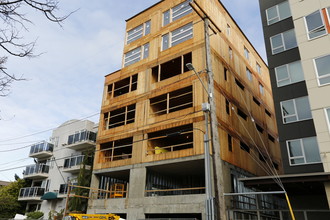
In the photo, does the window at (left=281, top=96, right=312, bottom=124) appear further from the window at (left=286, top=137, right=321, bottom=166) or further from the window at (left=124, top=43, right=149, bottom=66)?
the window at (left=124, top=43, right=149, bottom=66)

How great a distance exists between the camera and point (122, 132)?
27.3m

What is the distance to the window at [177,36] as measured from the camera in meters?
26.2

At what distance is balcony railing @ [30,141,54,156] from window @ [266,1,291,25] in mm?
33816

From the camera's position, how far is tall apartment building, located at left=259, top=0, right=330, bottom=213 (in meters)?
16.1

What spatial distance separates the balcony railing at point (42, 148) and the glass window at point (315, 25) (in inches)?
1440

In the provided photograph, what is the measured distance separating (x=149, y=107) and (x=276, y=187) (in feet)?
42.3

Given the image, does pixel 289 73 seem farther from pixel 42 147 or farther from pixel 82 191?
pixel 42 147

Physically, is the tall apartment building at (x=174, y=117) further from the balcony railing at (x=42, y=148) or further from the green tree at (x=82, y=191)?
the balcony railing at (x=42, y=148)

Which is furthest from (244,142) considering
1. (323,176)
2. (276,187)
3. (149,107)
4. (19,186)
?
(19,186)

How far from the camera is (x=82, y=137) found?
36062 millimetres

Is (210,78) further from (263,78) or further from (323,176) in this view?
(263,78)

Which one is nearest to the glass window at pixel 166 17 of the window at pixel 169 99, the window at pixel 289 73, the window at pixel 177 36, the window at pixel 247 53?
the window at pixel 177 36

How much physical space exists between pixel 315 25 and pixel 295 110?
6.46 m

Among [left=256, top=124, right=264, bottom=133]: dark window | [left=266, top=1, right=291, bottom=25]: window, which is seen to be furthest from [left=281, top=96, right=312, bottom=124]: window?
[left=256, top=124, right=264, bottom=133]: dark window
